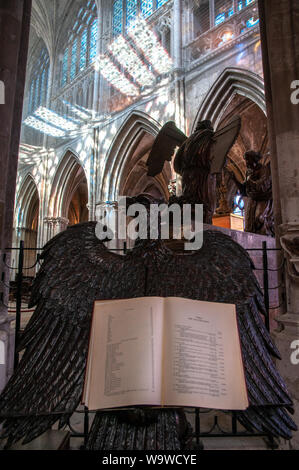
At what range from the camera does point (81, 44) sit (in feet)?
42.9

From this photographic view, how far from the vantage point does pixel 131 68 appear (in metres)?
10.6

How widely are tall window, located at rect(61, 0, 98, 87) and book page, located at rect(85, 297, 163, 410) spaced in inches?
554

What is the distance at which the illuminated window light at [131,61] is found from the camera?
1005cm

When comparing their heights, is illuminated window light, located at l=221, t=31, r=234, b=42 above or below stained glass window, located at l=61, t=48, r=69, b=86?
below

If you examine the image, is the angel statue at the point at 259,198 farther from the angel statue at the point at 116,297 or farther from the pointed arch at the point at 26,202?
the pointed arch at the point at 26,202

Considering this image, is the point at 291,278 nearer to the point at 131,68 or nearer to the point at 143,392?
the point at 143,392

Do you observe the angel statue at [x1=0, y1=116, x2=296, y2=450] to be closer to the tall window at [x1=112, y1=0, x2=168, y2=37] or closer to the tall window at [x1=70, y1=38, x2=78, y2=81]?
→ the tall window at [x1=112, y1=0, x2=168, y2=37]

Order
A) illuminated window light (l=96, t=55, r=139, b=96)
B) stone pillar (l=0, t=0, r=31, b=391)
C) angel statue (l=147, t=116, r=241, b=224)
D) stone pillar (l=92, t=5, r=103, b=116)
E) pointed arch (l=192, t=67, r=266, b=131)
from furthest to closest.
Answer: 1. stone pillar (l=92, t=5, r=103, b=116)
2. illuminated window light (l=96, t=55, r=139, b=96)
3. pointed arch (l=192, t=67, r=266, b=131)
4. angel statue (l=147, t=116, r=241, b=224)
5. stone pillar (l=0, t=0, r=31, b=391)

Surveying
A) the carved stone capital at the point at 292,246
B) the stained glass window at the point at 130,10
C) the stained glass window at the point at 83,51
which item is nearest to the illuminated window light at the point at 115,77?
the stained glass window at the point at 130,10

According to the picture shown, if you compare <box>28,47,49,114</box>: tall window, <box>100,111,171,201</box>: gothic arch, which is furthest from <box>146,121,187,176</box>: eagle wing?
<box>28,47,49,114</box>: tall window

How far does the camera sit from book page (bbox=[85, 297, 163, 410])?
2.38ft

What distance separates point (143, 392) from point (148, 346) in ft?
0.37

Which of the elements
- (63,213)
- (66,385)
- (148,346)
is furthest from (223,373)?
(63,213)

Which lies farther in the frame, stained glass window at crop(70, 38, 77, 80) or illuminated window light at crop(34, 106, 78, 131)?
stained glass window at crop(70, 38, 77, 80)
